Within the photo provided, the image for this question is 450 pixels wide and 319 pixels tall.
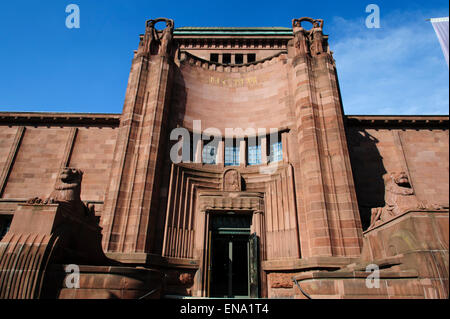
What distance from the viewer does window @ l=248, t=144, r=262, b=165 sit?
1605cm

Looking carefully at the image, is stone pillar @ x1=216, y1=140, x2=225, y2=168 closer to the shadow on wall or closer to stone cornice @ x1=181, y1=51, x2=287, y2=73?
stone cornice @ x1=181, y1=51, x2=287, y2=73

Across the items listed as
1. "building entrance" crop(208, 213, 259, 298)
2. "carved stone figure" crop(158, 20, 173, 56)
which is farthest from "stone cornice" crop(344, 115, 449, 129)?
"carved stone figure" crop(158, 20, 173, 56)

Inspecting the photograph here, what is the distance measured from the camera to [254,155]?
16219 millimetres

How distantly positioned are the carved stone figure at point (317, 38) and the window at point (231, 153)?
7.43 m

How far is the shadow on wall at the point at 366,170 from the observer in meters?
16.1

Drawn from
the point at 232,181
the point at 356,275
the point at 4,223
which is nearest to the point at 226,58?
the point at 232,181

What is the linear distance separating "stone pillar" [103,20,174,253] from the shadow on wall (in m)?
11.9

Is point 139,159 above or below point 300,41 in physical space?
below

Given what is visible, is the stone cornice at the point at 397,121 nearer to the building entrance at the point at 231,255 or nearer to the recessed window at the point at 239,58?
the building entrance at the point at 231,255

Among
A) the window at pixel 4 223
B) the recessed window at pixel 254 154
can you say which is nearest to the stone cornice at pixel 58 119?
the window at pixel 4 223

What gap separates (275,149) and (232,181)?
330cm

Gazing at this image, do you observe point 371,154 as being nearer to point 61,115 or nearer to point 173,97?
point 173,97

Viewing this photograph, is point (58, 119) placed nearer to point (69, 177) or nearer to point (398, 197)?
point (69, 177)

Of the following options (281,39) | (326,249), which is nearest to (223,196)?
(326,249)
